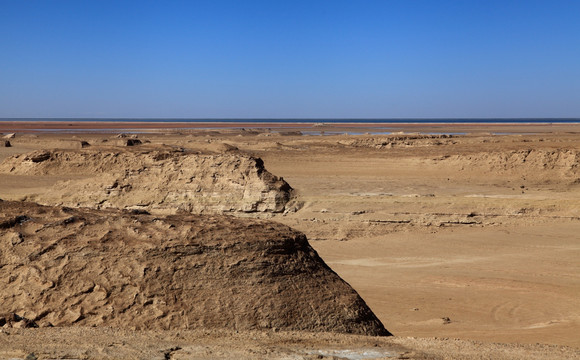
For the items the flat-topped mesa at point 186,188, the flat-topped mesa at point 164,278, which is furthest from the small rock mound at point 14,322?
the flat-topped mesa at point 186,188

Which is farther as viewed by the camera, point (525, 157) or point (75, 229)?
point (525, 157)

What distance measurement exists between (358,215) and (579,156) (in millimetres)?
10385

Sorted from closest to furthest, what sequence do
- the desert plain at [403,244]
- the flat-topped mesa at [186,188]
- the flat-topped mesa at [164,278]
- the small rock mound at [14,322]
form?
the desert plain at [403,244] → the small rock mound at [14,322] → the flat-topped mesa at [164,278] → the flat-topped mesa at [186,188]

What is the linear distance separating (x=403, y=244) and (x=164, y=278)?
355 inches

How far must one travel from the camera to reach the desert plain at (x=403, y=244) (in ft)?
17.6

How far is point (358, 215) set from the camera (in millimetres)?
16000

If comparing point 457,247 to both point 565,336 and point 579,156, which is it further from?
point 579,156

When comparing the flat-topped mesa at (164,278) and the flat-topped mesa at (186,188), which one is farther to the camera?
the flat-topped mesa at (186,188)

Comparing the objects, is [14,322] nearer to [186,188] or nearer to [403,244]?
[403,244]

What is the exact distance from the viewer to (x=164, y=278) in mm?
6406

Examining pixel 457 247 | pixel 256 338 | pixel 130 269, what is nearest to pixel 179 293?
pixel 130 269

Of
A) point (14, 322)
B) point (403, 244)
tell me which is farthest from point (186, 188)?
point (14, 322)

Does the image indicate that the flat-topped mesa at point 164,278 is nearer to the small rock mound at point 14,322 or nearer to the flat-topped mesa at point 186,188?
the small rock mound at point 14,322

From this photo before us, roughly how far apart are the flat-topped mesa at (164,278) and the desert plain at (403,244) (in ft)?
0.57
